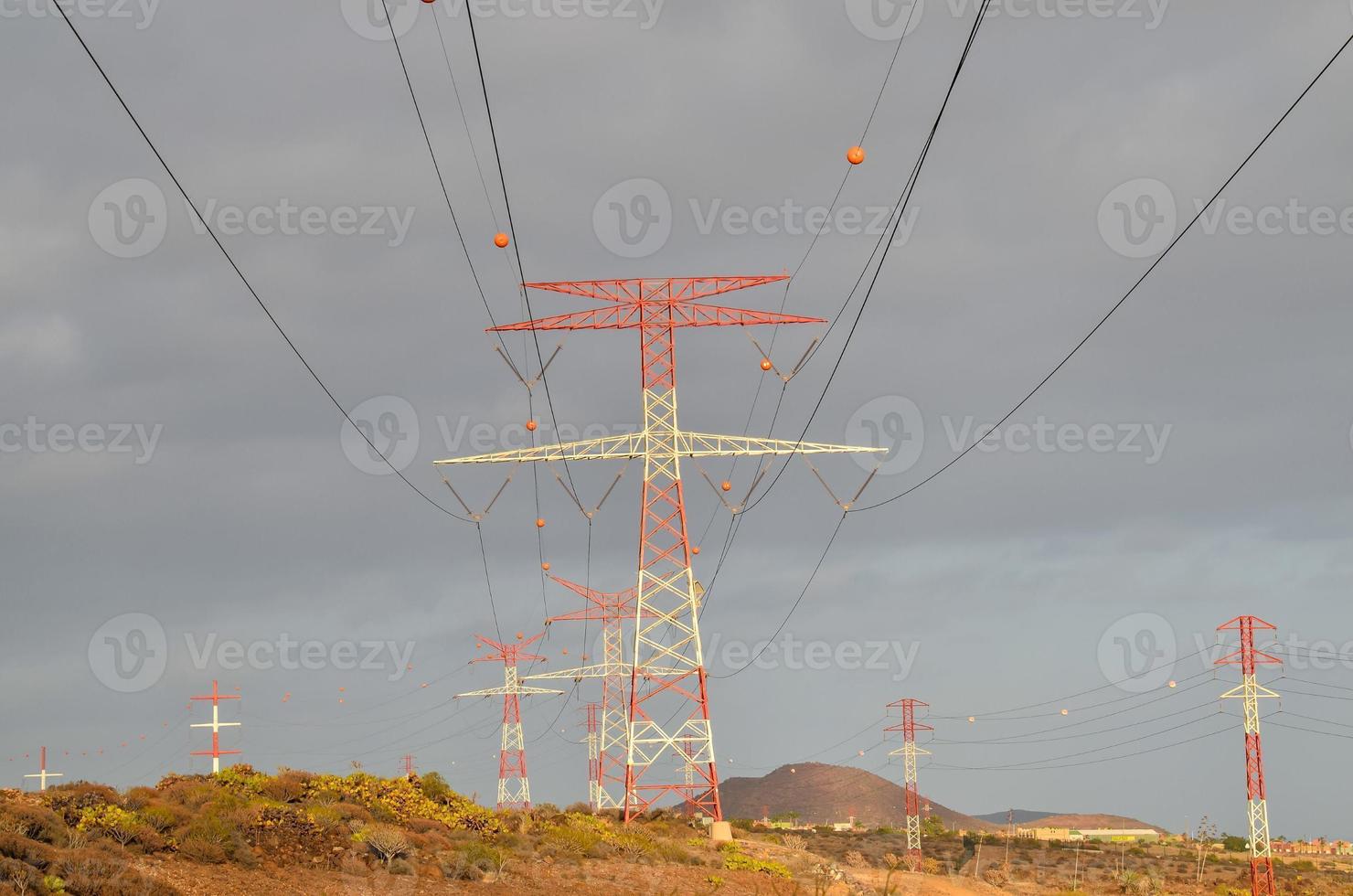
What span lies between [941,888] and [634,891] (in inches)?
670

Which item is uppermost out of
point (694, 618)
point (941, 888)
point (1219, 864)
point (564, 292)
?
point (564, 292)

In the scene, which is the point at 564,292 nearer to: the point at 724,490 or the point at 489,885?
the point at 724,490

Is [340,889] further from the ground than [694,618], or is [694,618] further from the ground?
[694,618]

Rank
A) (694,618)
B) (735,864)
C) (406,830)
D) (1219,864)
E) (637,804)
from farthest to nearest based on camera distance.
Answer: (1219,864) < (637,804) < (694,618) < (735,864) < (406,830)

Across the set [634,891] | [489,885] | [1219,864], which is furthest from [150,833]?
[1219,864]

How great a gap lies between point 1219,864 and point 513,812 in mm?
83814

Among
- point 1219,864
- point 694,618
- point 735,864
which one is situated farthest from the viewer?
point 1219,864

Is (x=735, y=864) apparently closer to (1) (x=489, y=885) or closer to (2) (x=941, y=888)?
(2) (x=941, y=888)

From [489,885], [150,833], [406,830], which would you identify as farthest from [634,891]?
[150,833]

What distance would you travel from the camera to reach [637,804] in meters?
54.8

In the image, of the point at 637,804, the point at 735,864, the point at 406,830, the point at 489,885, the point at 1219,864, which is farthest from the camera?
the point at 1219,864

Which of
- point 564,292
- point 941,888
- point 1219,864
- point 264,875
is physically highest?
point 564,292

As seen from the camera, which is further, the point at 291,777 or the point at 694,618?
the point at 694,618

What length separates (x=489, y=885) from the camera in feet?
118
